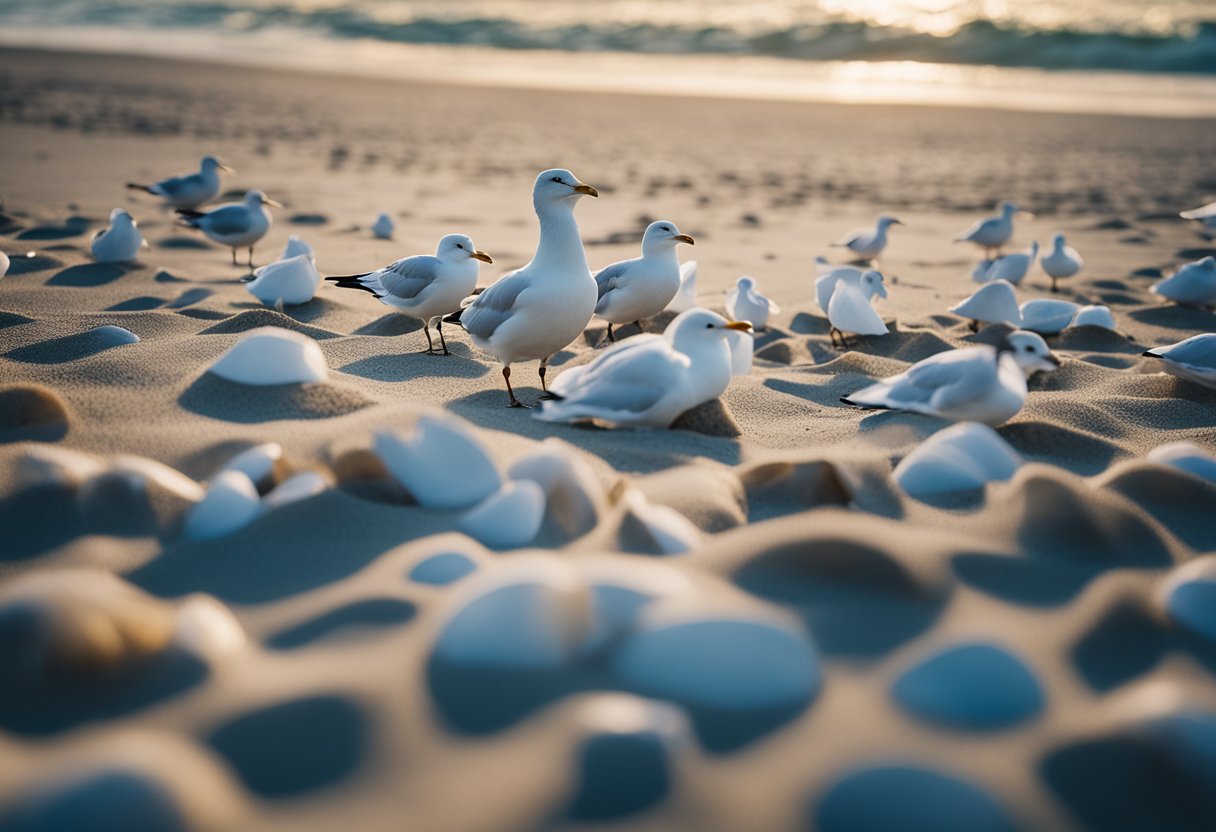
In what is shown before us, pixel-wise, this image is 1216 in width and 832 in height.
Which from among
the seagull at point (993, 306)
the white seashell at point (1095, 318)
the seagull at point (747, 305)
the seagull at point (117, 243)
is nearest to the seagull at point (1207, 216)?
the white seashell at point (1095, 318)

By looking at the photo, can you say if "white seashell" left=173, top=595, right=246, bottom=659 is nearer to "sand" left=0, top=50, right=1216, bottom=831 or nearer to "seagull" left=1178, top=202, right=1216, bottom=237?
"sand" left=0, top=50, right=1216, bottom=831

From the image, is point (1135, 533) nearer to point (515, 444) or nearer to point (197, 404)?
point (515, 444)

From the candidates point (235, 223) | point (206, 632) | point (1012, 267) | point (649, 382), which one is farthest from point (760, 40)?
point (206, 632)

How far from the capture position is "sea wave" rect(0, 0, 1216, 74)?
1925cm

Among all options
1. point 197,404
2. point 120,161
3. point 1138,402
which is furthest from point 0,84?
point 1138,402

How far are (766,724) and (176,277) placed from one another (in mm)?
4575

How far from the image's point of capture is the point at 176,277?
209 inches

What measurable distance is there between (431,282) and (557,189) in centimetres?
79

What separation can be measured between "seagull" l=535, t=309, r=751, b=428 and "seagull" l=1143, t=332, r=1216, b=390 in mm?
1611

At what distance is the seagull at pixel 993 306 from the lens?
4605 millimetres

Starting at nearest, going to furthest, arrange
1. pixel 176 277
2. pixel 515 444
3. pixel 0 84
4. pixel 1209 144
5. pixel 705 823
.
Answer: pixel 705 823 < pixel 515 444 < pixel 176 277 < pixel 1209 144 < pixel 0 84

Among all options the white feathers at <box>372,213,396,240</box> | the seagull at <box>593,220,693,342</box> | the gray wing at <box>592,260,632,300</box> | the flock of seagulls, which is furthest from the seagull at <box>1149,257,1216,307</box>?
the white feathers at <box>372,213,396,240</box>

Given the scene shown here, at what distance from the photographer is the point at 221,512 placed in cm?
220

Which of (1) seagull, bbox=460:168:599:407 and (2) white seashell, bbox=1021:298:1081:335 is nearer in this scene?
(1) seagull, bbox=460:168:599:407
